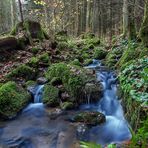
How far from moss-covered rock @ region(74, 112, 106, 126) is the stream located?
0.13 m

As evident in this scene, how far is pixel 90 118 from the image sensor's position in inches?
308

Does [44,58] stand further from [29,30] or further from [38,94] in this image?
[29,30]

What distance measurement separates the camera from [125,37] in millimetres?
14297

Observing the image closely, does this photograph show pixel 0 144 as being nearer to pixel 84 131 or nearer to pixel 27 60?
pixel 84 131

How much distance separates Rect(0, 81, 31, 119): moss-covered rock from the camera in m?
8.65

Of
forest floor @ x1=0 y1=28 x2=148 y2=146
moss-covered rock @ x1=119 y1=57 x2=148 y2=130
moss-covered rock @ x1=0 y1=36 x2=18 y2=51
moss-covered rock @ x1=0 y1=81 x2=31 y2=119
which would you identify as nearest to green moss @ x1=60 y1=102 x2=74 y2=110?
moss-covered rock @ x1=0 y1=81 x2=31 y2=119

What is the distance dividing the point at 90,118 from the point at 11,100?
2.64 m

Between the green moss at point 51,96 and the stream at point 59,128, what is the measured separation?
8.2 inches

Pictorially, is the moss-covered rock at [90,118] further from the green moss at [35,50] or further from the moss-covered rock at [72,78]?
the green moss at [35,50]

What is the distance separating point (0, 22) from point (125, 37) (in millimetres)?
24046

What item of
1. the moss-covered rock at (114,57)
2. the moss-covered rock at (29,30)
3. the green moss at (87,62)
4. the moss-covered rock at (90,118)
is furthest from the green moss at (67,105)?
the moss-covered rock at (29,30)

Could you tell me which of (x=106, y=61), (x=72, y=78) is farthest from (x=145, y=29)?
(x=106, y=61)

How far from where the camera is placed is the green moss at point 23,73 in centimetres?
1084

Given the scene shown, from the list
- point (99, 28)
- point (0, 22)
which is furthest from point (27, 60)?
point (0, 22)
